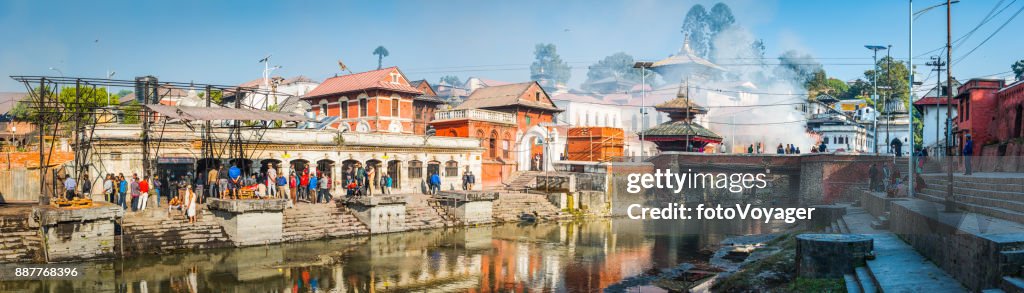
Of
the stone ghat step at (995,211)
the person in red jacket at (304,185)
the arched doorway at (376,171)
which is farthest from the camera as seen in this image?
the arched doorway at (376,171)

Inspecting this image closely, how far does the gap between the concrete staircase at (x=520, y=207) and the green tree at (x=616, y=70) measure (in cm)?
11832

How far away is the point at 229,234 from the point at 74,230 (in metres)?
5.16

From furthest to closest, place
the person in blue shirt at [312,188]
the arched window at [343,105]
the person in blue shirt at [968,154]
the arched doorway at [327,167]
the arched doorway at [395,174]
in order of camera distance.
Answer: the arched window at [343,105] → the arched doorway at [395,174] → the arched doorway at [327,167] → the person in blue shirt at [312,188] → the person in blue shirt at [968,154]

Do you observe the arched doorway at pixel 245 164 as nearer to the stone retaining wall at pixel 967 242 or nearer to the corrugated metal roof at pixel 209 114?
the corrugated metal roof at pixel 209 114

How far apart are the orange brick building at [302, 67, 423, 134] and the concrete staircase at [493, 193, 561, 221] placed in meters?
11.9

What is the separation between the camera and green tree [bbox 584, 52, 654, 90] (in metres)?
169

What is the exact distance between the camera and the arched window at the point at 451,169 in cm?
4262

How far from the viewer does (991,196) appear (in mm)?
17625

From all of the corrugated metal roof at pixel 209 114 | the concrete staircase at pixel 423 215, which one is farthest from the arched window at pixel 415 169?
the corrugated metal roof at pixel 209 114

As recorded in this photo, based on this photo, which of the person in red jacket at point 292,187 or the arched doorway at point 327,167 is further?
the arched doorway at point 327,167

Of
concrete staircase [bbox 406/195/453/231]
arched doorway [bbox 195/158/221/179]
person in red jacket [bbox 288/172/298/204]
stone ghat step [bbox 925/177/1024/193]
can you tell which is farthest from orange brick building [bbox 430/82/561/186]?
stone ghat step [bbox 925/177/1024/193]

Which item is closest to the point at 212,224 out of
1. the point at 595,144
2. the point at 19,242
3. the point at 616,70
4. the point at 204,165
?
the point at 19,242

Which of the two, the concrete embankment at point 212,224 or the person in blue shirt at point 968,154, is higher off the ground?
the person in blue shirt at point 968,154

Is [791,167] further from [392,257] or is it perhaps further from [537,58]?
[537,58]
